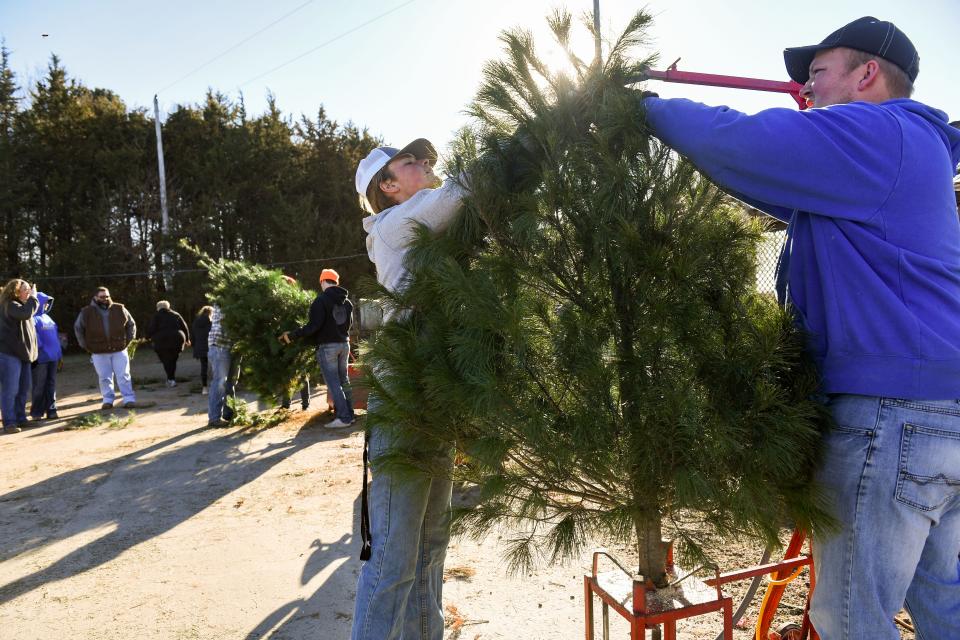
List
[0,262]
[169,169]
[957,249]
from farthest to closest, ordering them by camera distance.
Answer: [169,169]
[0,262]
[957,249]

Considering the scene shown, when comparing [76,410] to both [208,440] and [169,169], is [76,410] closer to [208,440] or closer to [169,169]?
[208,440]

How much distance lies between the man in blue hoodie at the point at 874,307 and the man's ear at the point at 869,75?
11 cm

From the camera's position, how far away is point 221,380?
7879mm

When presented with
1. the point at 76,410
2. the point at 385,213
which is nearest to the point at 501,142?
the point at 385,213

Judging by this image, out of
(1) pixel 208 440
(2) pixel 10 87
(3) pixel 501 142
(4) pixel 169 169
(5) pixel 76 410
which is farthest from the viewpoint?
(4) pixel 169 169

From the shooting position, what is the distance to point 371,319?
203 centimetres

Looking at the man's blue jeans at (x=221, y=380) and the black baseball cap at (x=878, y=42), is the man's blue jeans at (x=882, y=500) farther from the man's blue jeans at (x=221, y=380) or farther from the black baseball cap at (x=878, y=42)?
the man's blue jeans at (x=221, y=380)

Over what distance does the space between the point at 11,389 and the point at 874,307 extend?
9687mm

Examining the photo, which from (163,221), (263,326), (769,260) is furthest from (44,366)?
(163,221)

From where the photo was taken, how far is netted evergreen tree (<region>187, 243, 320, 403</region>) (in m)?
7.66

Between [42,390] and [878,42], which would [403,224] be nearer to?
[878,42]

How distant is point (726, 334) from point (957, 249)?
1.86 feet

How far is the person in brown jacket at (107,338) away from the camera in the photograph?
905cm

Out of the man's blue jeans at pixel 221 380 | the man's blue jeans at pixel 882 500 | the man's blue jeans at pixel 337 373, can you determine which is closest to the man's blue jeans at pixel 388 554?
the man's blue jeans at pixel 882 500
